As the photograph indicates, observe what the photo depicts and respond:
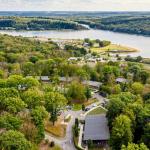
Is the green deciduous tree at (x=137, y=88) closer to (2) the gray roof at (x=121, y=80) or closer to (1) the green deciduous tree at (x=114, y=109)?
Result: (2) the gray roof at (x=121, y=80)

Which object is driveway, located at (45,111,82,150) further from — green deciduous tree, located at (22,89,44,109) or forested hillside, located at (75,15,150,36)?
forested hillside, located at (75,15,150,36)

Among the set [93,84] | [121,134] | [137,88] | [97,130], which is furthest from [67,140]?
[93,84]

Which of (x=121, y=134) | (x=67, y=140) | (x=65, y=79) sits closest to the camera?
(x=121, y=134)

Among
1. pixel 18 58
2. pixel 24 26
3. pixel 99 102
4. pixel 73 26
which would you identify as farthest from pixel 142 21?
pixel 99 102

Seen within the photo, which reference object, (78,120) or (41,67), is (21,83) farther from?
(41,67)

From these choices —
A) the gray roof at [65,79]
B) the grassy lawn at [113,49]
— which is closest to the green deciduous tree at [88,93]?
the gray roof at [65,79]

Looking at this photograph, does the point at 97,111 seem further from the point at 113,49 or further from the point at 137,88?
the point at 113,49

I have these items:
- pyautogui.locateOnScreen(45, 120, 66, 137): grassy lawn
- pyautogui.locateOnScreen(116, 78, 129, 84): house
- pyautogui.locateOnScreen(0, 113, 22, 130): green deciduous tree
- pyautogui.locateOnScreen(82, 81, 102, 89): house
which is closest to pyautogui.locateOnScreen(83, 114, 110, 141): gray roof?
pyautogui.locateOnScreen(45, 120, 66, 137): grassy lawn
